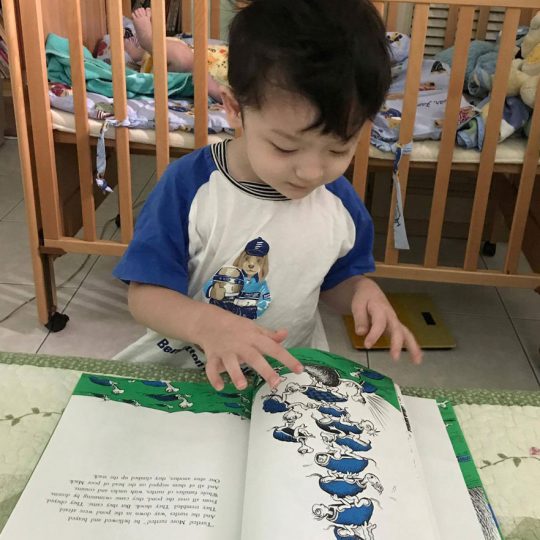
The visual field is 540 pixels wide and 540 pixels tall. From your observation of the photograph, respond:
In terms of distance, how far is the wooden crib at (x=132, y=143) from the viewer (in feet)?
4.66

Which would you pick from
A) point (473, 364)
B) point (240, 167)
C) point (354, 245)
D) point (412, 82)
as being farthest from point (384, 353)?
point (240, 167)

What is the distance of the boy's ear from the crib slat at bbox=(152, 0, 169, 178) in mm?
753

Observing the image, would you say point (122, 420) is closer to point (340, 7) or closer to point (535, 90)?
point (340, 7)

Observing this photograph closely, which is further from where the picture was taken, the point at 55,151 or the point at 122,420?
the point at 55,151

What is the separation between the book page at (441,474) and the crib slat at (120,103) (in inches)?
42.3

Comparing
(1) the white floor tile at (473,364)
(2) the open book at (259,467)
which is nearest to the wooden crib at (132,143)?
(1) the white floor tile at (473,364)

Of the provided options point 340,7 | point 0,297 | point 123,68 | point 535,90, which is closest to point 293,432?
point 340,7

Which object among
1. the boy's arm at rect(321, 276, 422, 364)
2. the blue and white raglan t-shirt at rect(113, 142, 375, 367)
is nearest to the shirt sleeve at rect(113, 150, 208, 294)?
the blue and white raglan t-shirt at rect(113, 142, 375, 367)

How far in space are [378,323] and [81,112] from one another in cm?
108

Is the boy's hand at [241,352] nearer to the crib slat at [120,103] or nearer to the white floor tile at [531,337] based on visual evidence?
the crib slat at [120,103]

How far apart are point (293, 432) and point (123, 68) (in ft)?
3.73

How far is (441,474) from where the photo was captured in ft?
1.93

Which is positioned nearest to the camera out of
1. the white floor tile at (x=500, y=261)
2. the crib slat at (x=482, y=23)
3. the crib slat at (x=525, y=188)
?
the crib slat at (x=525, y=188)

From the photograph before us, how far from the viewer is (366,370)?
656 mm
